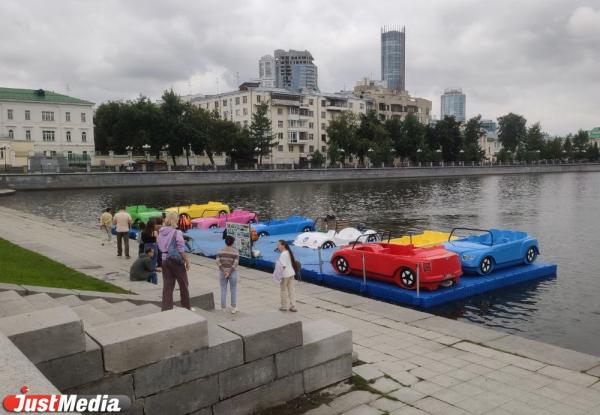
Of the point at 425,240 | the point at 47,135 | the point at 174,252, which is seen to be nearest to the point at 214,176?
the point at 47,135

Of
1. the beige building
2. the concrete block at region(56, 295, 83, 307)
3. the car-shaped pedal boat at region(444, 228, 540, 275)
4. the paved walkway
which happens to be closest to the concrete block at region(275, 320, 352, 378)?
the paved walkway

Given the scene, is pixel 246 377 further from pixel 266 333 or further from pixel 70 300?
pixel 70 300

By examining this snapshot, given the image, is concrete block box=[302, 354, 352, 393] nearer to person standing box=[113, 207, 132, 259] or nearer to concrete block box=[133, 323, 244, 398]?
concrete block box=[133, 323, 244, 398]

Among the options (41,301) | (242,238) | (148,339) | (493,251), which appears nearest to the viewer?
(148,339)

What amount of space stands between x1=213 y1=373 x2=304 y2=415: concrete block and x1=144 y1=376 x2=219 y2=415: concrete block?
17cm

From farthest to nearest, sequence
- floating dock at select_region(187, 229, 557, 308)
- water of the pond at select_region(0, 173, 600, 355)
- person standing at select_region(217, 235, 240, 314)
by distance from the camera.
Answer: floating dock at select_region(187, 229, 557, 308) < water of the pond at select_region(0, 173, 600, 355) < person standing at select_region(217, 235, 240, 314)

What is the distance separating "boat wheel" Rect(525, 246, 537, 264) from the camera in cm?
1723

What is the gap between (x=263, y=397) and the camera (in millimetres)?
6363

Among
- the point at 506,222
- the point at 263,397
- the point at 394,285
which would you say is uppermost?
the point at 263,397

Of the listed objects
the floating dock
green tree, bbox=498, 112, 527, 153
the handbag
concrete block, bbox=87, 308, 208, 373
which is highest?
green tree, bbox=498, 112, 527, 153

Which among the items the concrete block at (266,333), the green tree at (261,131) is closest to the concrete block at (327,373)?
the concrete block at (266,333)

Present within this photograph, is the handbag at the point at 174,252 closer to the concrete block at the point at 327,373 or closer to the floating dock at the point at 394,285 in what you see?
the concrete block at the point at 327,373

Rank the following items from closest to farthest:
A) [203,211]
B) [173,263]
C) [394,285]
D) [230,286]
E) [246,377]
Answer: [246,377]
[173,263]
[230,286]
[394,285]
[203,211]

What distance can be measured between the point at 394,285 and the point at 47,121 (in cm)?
8125
